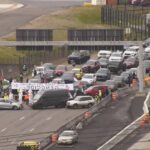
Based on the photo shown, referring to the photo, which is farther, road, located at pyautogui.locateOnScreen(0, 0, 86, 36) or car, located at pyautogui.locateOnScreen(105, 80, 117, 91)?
road, located at pyautogui.locateOnScreen(0, 0, 86, 36)

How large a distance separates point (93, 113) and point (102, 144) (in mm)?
9556

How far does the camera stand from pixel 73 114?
62.3 metres

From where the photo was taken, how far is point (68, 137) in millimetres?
52125

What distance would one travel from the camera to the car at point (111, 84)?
70500mm

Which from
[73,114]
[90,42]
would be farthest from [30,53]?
[73,114]

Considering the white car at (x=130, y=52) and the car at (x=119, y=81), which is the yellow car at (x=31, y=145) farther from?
the white car at (x=130, y=52)

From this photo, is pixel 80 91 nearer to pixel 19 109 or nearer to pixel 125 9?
pixel 19 109

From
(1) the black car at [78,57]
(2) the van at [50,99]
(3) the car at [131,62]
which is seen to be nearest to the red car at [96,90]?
(2) the van at [50,99]

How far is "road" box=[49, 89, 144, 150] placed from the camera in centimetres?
5298

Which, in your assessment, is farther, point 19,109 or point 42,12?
point 42,12

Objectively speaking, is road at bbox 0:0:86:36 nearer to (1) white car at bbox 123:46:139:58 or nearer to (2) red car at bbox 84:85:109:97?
(1) white car at bbox 123:46:139:58

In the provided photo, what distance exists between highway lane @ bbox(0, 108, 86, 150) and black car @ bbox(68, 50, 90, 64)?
73.9 ft

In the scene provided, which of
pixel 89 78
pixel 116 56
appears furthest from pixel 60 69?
pixel 116 56

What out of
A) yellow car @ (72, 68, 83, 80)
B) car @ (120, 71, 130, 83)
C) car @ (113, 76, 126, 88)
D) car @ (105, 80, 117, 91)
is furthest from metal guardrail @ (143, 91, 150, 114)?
yellow car @ (72, 68, 83, 80)
